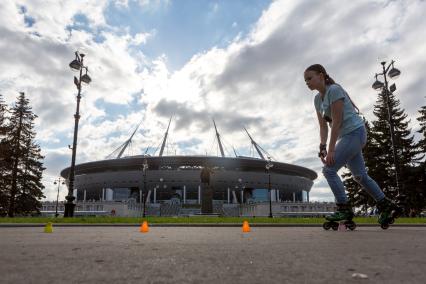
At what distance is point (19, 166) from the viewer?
4091 cm

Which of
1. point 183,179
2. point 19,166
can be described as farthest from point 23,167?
point 183,179

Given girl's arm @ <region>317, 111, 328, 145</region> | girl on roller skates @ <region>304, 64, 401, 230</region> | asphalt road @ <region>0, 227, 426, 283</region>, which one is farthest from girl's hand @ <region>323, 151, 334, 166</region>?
asphalt road @ <region>0, 227, 426, 283</region>

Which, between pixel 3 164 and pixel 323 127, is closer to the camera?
pixel 323 127

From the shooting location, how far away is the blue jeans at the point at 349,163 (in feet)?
17.4

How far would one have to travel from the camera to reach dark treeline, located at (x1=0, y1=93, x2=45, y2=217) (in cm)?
3606

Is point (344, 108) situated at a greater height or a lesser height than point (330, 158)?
greater

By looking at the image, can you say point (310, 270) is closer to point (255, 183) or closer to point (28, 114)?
point (28, 114)

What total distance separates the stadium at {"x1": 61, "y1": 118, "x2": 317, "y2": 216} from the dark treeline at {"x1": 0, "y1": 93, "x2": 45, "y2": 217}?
2748 centimetres

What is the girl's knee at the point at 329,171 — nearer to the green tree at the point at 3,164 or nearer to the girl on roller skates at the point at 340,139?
the girl on roller skates at the point at 340,139

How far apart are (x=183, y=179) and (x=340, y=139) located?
65489 millimetres

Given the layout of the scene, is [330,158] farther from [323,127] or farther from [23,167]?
[23,167]

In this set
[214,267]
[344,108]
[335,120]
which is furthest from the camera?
[344,108]

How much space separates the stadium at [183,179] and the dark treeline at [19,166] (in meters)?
27.5

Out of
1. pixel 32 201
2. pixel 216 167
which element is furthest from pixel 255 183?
pixel 32 201
